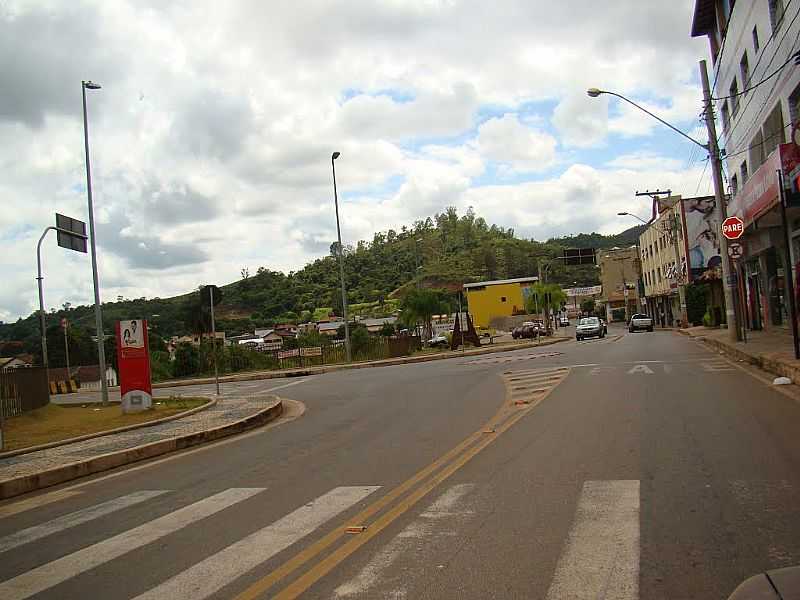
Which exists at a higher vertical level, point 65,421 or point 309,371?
point 65,421

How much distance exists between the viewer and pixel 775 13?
25.0 meters

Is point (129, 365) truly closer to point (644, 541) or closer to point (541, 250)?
point (644, 541)

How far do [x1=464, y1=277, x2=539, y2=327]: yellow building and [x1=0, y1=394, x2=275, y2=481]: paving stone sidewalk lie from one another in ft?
336

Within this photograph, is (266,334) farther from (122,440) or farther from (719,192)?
(122,440)

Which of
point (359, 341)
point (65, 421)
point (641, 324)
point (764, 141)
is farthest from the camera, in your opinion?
point (641, 324)

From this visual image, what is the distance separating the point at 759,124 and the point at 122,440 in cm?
2634

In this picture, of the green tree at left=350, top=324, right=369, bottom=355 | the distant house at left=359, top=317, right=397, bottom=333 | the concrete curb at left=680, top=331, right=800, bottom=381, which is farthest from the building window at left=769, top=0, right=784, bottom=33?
the distant house at left=359, top=317, right=397, bottom=333

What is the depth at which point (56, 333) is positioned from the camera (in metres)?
63.0

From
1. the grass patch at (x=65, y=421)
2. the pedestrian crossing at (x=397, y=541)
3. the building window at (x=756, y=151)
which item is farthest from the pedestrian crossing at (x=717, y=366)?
the grass patch at (x=65, y=421)

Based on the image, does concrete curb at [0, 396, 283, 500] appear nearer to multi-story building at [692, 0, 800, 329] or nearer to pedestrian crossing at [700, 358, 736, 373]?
pedestrian crossing at [700, 358, 736, 373]

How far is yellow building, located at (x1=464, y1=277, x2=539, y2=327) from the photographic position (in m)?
119

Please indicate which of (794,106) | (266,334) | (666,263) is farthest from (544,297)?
(794,106)

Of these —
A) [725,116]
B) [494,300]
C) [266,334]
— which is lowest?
[266,334]

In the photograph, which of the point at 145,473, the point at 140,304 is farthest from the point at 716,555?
the point at 140,304
